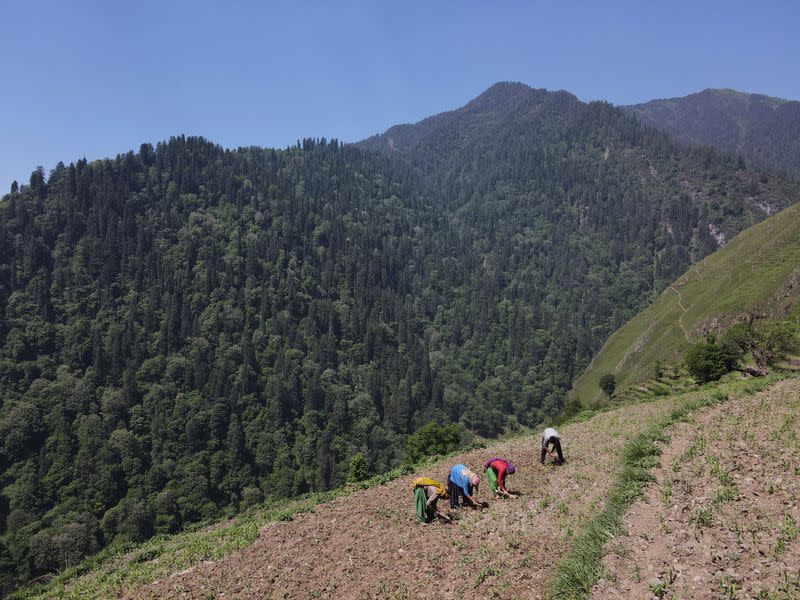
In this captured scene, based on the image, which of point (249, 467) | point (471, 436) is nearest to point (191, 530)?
point (249, 467)

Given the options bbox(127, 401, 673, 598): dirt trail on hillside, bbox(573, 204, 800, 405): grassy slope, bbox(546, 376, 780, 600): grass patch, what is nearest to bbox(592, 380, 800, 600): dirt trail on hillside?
bbox(546, 376, 780, 600): grass patch

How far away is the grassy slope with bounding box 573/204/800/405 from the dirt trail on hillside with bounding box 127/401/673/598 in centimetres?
8042

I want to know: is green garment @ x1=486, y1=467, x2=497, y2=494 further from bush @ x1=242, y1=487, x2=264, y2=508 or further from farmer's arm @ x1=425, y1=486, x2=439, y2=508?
bush @ x1=242, y1=487, x2=264, y2=508

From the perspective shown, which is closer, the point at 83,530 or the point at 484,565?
the point at 484,565

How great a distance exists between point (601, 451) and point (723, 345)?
4325 centimetres

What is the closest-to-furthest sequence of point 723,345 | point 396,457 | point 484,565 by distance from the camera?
point 484,565
point 723,345
point 396,457

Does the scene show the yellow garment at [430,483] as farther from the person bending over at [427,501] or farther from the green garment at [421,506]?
the green garment at [421,506]

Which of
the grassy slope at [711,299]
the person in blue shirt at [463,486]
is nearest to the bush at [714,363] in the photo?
the grassy slope at [711,299]

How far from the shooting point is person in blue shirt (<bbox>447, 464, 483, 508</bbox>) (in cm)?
1961

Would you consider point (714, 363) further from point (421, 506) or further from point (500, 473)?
point (421, 506)

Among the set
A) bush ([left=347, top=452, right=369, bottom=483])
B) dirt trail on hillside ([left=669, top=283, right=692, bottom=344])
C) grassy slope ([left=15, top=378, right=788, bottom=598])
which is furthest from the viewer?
dirt trail on hillside ([left=669, top=283, right=692, bottom=344])

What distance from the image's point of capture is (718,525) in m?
13.9

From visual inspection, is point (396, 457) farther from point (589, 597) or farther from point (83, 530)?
point (589, 597)

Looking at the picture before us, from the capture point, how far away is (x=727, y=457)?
1820 cm
